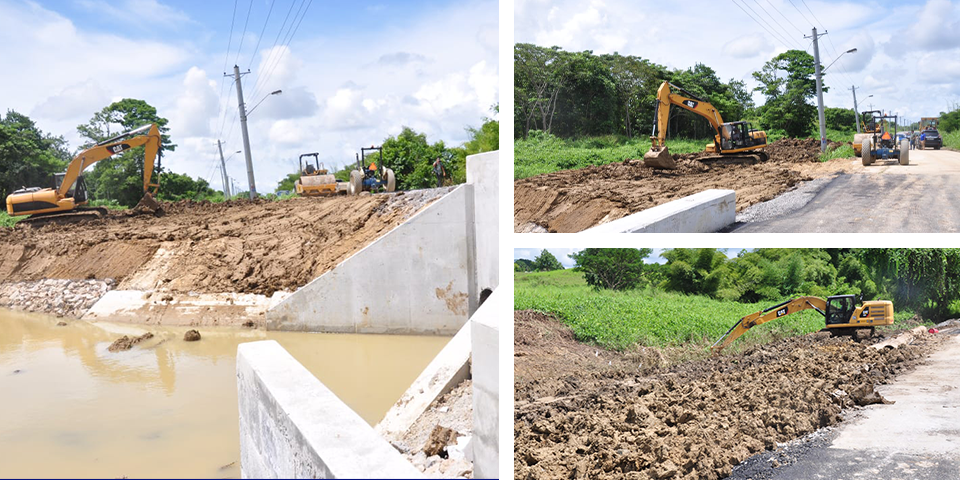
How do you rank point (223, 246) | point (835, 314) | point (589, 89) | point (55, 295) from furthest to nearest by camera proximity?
point (55, 295) → point (223, 246) → point (835, 314) → point (589, 89)

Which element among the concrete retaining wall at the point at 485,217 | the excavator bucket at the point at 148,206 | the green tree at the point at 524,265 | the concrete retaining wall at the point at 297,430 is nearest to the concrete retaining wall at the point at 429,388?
the green tree at the point at 524,265

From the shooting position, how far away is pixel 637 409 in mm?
5871

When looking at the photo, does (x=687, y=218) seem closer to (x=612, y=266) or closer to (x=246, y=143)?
(x=612, y=266)

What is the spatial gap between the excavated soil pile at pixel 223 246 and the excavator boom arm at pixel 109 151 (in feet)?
6.35

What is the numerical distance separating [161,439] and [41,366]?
4.68 meters

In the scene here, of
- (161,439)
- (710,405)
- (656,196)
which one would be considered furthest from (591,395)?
(161,439)

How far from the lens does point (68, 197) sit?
1798 cm

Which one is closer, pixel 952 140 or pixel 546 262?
pixel 546 262

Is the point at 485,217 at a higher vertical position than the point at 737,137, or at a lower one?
lower

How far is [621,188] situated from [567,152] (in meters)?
0.72

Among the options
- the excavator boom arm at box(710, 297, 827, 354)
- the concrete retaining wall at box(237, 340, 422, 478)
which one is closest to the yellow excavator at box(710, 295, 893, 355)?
the excavator boom arm at box(710, 297, 827, 354)

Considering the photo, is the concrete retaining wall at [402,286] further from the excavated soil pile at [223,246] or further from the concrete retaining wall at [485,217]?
the excavated soil pile at [223,246]

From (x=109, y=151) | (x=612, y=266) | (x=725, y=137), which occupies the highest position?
(x=109, y=151)

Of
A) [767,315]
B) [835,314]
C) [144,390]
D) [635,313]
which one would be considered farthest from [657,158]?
[144,390]
